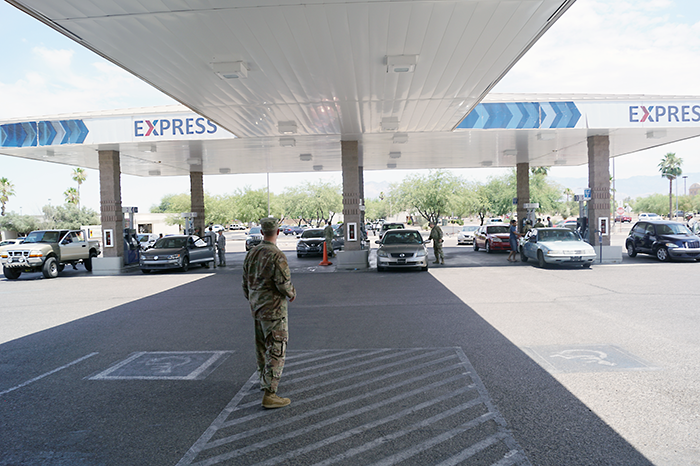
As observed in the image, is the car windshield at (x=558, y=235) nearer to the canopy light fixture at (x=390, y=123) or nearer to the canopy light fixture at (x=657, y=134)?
the canopy light fixture at (x=657, y=134)

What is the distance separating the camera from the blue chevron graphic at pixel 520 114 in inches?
660

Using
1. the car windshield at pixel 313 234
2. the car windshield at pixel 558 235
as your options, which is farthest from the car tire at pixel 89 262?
the car windshield at pixel 558 235

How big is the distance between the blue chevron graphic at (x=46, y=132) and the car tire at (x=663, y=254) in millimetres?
22665

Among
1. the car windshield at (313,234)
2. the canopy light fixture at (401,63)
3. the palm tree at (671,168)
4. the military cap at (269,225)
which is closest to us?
the military cap at (269,225)

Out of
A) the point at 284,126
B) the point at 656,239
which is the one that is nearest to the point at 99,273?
the point at 284,126

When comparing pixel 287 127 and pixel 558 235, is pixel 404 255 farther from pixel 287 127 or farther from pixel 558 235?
pixel 558 235

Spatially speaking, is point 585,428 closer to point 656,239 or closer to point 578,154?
point 656,239

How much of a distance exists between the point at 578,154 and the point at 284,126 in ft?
60.2

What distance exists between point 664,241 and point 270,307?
61.6ft

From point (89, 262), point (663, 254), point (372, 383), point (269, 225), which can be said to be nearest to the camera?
point (269, 225)

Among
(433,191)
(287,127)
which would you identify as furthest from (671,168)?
(287,127)

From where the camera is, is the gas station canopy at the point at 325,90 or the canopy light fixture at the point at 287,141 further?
the canopy light fixture at the point at 287,141

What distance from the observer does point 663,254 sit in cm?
1808

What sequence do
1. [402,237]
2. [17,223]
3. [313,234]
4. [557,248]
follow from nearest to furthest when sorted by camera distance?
[557,248]
[402,237]
[313,234]
[17,223]
